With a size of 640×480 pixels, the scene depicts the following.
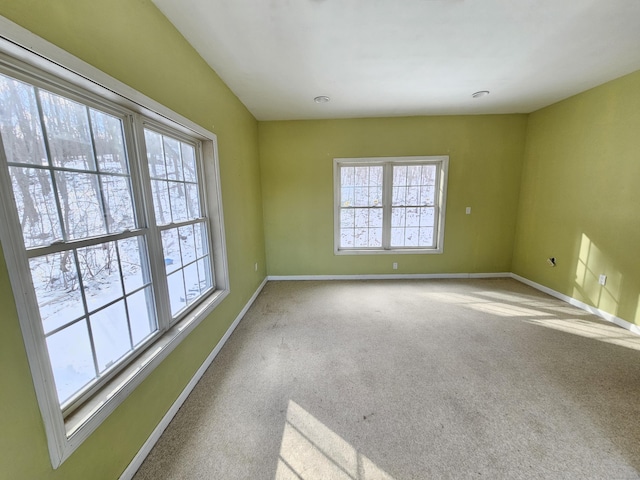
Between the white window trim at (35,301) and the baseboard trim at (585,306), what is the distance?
4272 millimetres

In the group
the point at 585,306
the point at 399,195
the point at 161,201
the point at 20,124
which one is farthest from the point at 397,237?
the point at 20,124

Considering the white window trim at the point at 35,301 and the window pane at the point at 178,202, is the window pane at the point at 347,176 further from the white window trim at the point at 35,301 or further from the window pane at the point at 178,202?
the white window trim at the point at 35,301

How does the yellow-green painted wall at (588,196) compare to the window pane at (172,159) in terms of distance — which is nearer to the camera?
the window pane at (172,159)

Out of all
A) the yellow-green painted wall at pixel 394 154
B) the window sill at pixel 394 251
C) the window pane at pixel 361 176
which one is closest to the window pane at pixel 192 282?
the yellow-green painted wall at pixel 394 154

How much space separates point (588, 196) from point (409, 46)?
9.25ft

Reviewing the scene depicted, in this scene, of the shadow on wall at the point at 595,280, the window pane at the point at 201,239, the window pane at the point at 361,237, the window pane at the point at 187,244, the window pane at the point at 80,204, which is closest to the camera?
the window pane at the point at 80,204

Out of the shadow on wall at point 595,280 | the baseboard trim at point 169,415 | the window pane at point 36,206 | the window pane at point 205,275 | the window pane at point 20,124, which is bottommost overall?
the baseboard trim at point 169,415

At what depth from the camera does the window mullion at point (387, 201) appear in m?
3.84

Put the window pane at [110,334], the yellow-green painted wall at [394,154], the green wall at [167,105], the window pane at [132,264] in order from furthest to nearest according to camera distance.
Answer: the yellow-green painted wall at [394,154] < the window pane at [132,264] < the window pane at [110,334] < the green wall at [167,105]

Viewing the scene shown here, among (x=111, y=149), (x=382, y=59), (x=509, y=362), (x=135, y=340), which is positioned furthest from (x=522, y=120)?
(x=135, y=340)

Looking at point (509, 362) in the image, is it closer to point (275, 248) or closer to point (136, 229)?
point (136, 229)

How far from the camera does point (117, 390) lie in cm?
116

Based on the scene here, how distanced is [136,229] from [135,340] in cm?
67

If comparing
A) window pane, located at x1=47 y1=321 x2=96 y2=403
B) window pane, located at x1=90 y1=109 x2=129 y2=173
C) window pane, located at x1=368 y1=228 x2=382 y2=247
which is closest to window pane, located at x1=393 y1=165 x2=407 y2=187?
window pane, located at x1=368 y1=228 x2=382 y2=247
